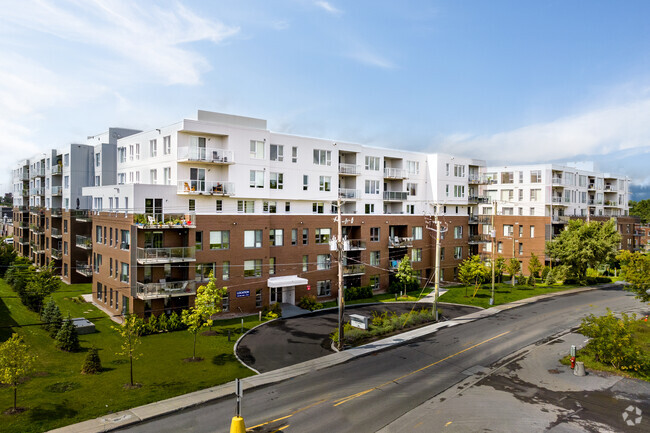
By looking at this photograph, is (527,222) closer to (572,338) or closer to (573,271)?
(573,271)

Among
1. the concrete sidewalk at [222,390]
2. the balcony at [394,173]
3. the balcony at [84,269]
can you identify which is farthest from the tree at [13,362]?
the balcony at [394,173]

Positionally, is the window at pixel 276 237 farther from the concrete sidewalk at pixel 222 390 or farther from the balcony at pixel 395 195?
the balcony at pixel 395 195

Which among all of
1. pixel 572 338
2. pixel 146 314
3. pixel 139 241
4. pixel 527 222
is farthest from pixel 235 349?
pixel 527 222

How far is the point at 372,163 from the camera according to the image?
5225cm

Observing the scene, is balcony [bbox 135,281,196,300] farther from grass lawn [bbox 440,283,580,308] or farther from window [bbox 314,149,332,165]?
grass lawn [bbox 440,283,580,308]

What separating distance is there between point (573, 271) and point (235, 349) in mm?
50539

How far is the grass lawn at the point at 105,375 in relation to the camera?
19.9 metres

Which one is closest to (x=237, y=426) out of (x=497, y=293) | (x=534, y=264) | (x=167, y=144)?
(x=167, y=144)

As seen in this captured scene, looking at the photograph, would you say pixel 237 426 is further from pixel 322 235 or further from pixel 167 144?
pixel 322 235

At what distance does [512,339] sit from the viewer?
3316 cm

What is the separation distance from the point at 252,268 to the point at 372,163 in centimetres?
2055

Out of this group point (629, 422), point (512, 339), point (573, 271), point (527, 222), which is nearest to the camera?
point (629, 422)

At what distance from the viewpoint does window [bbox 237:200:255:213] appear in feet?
132

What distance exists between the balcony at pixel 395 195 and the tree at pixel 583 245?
2323 cm
